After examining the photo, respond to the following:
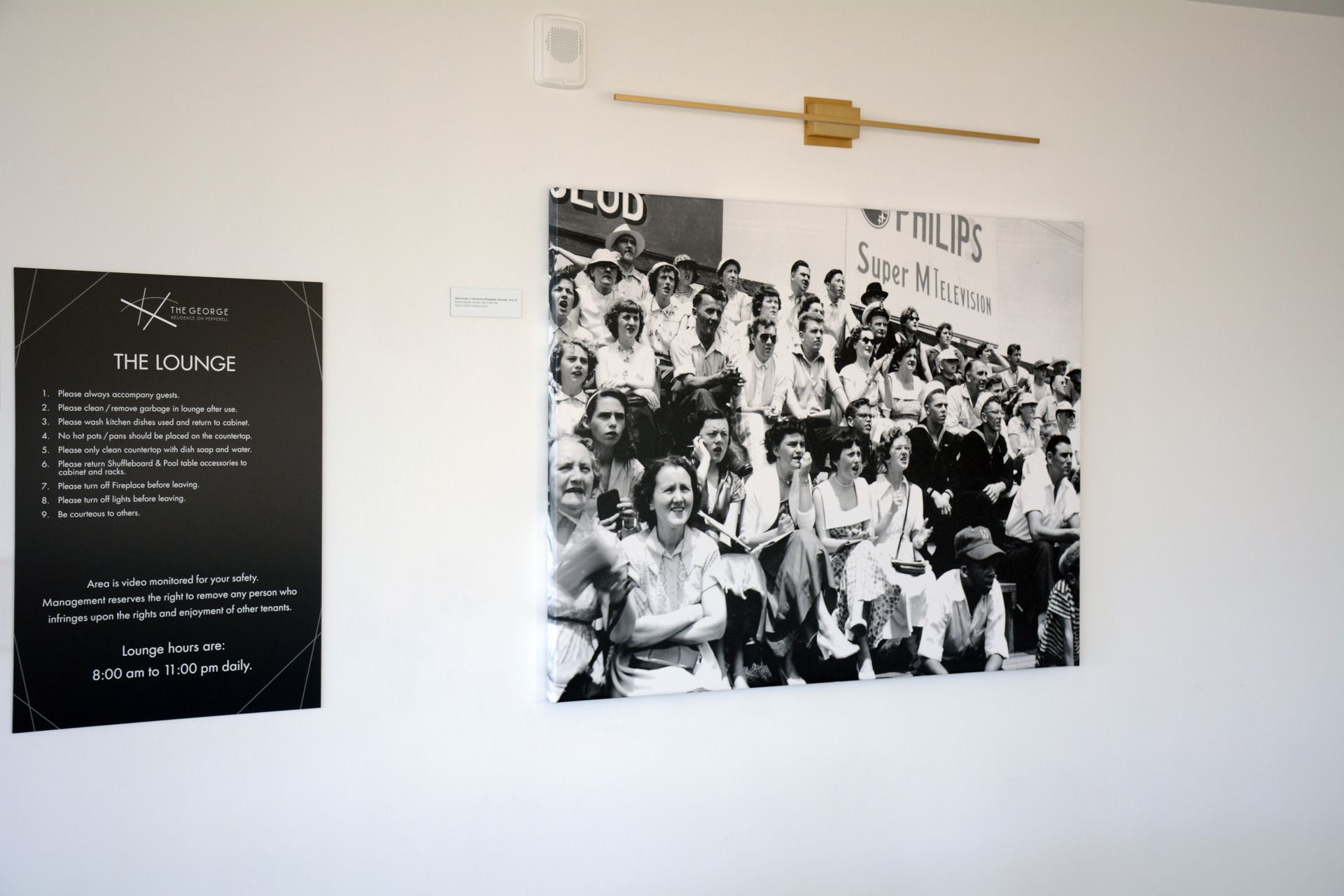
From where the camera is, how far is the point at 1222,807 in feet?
9.51

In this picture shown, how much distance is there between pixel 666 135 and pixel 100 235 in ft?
4.56

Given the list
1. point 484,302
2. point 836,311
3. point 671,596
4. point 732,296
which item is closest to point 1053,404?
point 836,311

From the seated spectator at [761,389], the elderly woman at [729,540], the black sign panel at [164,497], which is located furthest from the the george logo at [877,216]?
the black sign panel at [164,497]

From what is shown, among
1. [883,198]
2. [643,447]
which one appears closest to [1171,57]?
[883,198]

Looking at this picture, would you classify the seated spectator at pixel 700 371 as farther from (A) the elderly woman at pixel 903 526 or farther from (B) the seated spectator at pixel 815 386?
(A) the elderly woman at pixel 903 526

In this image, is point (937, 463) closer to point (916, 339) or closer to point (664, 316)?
point (916, 339)

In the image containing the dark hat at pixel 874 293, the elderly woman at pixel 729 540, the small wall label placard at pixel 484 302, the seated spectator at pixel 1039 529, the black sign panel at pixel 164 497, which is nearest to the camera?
the black sign panel at pixel 164 497

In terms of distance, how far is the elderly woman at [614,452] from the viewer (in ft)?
7.92

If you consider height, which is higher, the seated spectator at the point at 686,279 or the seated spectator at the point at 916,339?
the seated spectator at the point at 686,279

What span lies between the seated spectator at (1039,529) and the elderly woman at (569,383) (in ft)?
4.16

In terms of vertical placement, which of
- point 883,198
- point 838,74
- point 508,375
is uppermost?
point 838,74

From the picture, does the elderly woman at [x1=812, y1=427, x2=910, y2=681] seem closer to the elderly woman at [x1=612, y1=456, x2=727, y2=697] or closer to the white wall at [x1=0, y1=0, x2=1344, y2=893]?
the white wall at [x1=0, y1=0, x2=1344, y2=893]

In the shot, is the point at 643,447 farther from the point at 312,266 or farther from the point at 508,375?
the point at 312,266

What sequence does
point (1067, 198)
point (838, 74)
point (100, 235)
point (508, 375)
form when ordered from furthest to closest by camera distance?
point (1067, 198)
point (838, 74)
point (508, 375)
point (100, 235)
